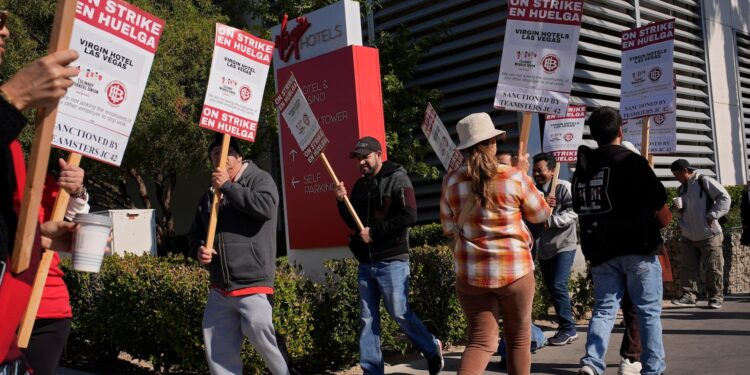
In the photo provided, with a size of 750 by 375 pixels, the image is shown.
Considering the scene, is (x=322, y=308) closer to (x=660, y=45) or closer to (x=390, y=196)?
(x=390, y=196)

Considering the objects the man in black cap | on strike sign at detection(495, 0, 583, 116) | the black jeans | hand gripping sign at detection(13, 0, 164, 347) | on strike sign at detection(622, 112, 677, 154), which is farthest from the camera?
the man in black cap

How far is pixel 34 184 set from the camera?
2.29m

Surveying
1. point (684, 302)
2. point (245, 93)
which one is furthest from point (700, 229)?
point (245, 93)

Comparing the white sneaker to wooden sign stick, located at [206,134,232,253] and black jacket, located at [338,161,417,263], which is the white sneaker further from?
wooden sign stick, located at [206,134,232,253]

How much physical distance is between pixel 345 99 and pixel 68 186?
19.9ft

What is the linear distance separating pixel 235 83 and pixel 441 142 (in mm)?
2063

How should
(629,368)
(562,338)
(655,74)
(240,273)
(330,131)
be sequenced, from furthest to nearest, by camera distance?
(330,131) → (655,74) → (562,338) → (629,368) → (240,273)

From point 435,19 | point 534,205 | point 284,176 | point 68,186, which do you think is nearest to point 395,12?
point 435,19

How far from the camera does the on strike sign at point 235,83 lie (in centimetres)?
559

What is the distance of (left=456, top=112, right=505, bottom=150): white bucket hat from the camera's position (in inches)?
182

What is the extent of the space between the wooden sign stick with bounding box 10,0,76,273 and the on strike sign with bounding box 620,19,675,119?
675 cm

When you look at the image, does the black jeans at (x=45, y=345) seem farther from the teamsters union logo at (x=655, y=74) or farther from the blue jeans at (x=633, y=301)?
the teamsters union logo at (x=655, y=74)

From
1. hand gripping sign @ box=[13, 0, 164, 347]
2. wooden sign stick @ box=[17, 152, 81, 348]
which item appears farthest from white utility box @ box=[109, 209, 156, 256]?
wooden sign stick @ box=[17, 152, 81, 348]

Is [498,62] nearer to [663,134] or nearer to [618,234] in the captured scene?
[663,134]
